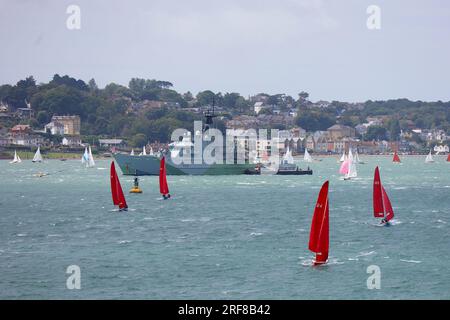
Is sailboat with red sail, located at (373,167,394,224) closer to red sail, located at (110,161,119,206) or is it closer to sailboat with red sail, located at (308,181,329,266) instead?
sailboat with red sail, located at (308,181,329,266)

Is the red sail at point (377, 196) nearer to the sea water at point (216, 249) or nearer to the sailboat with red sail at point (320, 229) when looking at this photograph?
the sea water at point (216, 249)

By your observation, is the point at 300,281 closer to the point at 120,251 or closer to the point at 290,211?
the point at 120,251

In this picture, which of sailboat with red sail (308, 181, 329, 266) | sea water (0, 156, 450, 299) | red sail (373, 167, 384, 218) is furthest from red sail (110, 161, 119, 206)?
sailboat with red sail (308, 181, 329, 266)

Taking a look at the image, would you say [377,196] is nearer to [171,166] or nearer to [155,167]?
[155,167]

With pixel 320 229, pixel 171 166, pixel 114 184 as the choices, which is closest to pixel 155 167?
pixel 171 166

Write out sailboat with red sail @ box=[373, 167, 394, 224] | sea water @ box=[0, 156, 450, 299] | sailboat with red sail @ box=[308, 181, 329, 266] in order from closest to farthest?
sea water @ box=[0, 156, 450, 299], sailboat with red sail @ box=[308, 181, 329, 266], sailboat with red sail @ box=[373, 167, 394, 224]

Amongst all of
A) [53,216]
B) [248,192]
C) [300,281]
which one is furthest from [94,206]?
[300,281]

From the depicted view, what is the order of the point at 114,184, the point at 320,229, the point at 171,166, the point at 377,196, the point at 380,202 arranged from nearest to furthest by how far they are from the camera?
the point at 320,229
the point at 377,196
the point at 380,202
the point at 114,184
the point at 171,166

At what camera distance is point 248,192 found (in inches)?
3671

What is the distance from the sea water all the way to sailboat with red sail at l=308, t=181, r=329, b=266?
0.75 metres

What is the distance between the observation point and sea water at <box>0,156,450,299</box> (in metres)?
37.2

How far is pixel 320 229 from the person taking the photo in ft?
132

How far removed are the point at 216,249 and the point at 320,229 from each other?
8.44 meters

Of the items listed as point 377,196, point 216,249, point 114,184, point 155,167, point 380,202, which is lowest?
point 216,249
